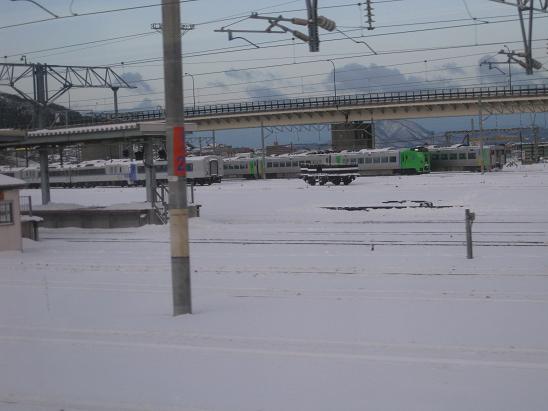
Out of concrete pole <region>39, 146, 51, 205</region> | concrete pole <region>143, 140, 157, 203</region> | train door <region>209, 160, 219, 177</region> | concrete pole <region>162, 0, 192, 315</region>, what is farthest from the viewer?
train door <region>209, 160, 219, 177</region>

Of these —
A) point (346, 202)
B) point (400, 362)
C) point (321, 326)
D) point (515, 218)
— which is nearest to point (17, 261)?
point (321, 326)

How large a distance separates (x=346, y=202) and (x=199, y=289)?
23.0 m

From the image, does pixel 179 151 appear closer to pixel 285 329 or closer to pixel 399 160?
pixel 285 329

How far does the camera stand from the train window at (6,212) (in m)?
17.4

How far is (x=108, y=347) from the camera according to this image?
7.88 meters

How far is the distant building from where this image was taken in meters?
88.2

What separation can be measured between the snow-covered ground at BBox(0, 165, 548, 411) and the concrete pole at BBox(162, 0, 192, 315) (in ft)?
1.53

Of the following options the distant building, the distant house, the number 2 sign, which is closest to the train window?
the distant house

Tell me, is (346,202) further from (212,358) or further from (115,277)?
(212,358)

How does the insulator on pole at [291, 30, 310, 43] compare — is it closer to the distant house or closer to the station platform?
the distant house

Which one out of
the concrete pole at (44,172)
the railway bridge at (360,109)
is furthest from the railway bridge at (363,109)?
the concrete pole at (44,172)

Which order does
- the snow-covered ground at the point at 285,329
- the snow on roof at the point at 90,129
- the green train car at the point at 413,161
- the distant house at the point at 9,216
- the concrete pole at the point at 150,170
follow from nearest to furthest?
the snow-covered ground at the point at 285,329 → the distant house at the point at 9,216 → the snow on roof at the point at 90,129 → the concrete pole at the point at 150,170 → the green train car at the point at 413,161

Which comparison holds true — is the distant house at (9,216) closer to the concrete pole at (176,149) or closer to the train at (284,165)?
the concrete pole at (176,149)

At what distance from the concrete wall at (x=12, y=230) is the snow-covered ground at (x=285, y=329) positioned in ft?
1.97
